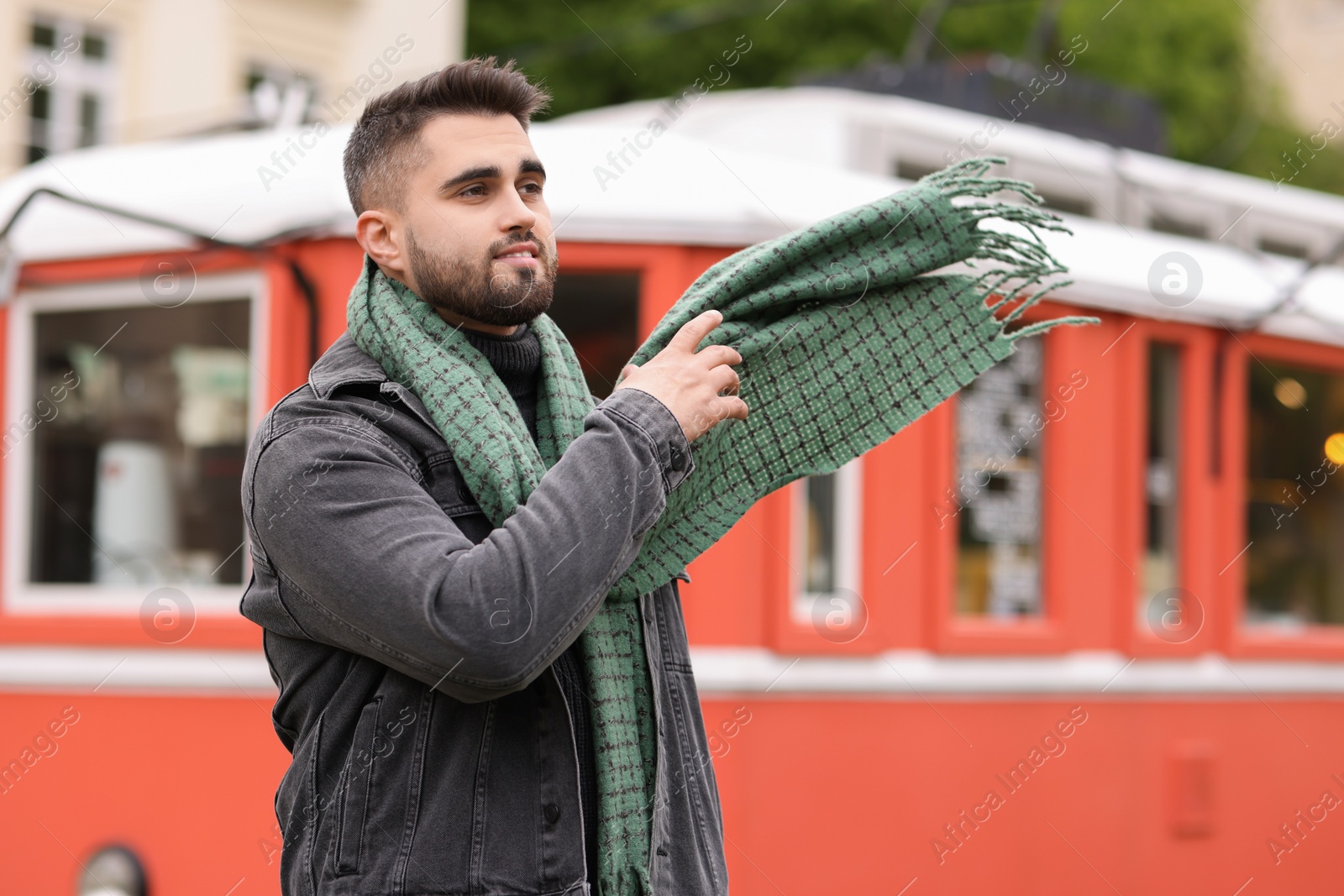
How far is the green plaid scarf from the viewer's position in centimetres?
186

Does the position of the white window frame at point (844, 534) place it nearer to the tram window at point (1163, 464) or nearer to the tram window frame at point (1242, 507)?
the tram window at point (1163, 464)

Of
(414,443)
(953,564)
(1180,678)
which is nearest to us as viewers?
(414,443)

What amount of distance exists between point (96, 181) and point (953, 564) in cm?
282

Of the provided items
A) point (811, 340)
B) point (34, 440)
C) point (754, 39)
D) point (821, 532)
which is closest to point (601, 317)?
point (821, 532)

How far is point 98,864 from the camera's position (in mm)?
4176

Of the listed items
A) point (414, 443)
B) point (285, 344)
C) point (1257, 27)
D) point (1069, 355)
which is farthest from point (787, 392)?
point (1257, 27)

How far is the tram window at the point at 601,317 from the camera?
13.6 feet

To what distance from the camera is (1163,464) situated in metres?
5.01

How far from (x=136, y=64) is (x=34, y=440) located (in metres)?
10.4

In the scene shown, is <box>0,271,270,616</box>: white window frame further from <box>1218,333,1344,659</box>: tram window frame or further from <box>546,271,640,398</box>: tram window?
<box>1218,333,1344,659</box>: tram window frame

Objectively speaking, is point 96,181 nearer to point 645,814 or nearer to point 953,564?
point 953,564

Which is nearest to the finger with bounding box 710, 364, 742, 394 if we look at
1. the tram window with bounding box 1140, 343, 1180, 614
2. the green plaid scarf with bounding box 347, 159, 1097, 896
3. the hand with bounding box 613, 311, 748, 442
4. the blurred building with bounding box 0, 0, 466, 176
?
the hand with bounding box 613, 311, 748, 442

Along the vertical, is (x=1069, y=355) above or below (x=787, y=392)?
above

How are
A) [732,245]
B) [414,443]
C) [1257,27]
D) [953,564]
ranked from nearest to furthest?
[414,443] → [732,245] → [953,564] → [1257,27]
